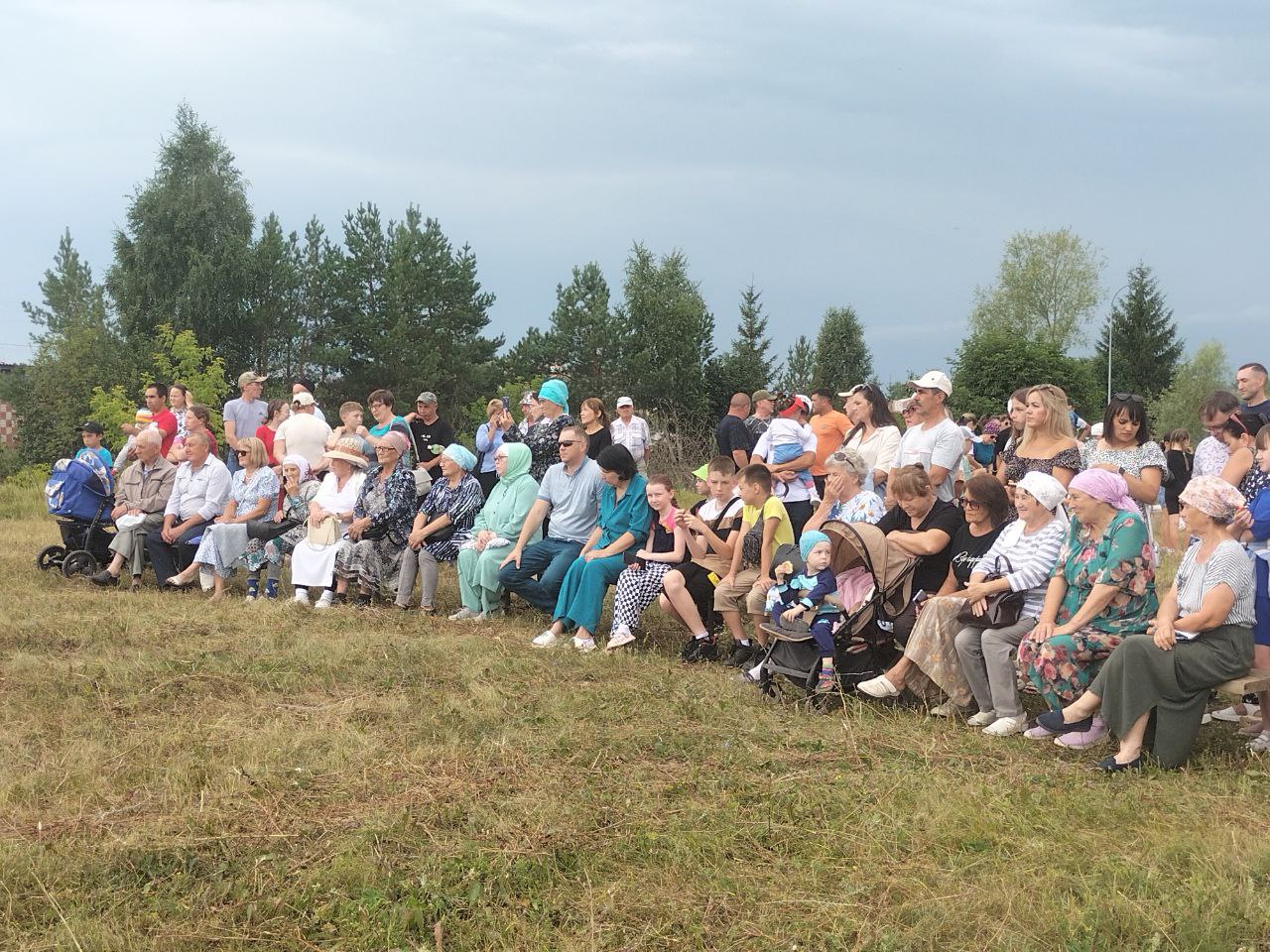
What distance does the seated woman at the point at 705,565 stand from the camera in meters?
8.02

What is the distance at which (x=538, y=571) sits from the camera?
30.5 ft

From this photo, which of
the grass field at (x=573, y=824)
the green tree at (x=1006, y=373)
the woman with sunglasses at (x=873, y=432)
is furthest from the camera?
the green tree at (x=1006, y=373)

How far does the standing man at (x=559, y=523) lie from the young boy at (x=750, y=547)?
1642 millimetres

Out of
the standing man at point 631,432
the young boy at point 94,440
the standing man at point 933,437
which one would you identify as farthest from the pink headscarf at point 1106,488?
the young boy at point 94,440

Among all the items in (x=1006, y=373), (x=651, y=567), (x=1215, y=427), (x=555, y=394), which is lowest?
(x=651, y=567)

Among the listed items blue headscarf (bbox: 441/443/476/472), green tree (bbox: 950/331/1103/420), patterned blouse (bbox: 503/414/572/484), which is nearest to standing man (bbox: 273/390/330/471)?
blue headscarf (bbox: 441/443/476/472)

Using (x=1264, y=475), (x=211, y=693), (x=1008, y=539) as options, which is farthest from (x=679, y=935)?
(x=1264, y=475)

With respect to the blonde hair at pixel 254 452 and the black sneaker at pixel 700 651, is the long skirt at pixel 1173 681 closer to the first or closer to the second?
the black sneaker at pixel 700 651

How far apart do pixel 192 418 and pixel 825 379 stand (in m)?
46.9

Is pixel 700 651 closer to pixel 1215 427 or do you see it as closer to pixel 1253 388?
pixel 1215 427

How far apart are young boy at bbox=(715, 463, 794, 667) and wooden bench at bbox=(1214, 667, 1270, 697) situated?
297 cm

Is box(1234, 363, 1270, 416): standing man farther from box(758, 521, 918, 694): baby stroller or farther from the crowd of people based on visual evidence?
box(758, 521, 918, 694): baby stroller

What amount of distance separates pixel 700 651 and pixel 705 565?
597 mm

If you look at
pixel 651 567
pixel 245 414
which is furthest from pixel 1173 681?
pixel 245 414
